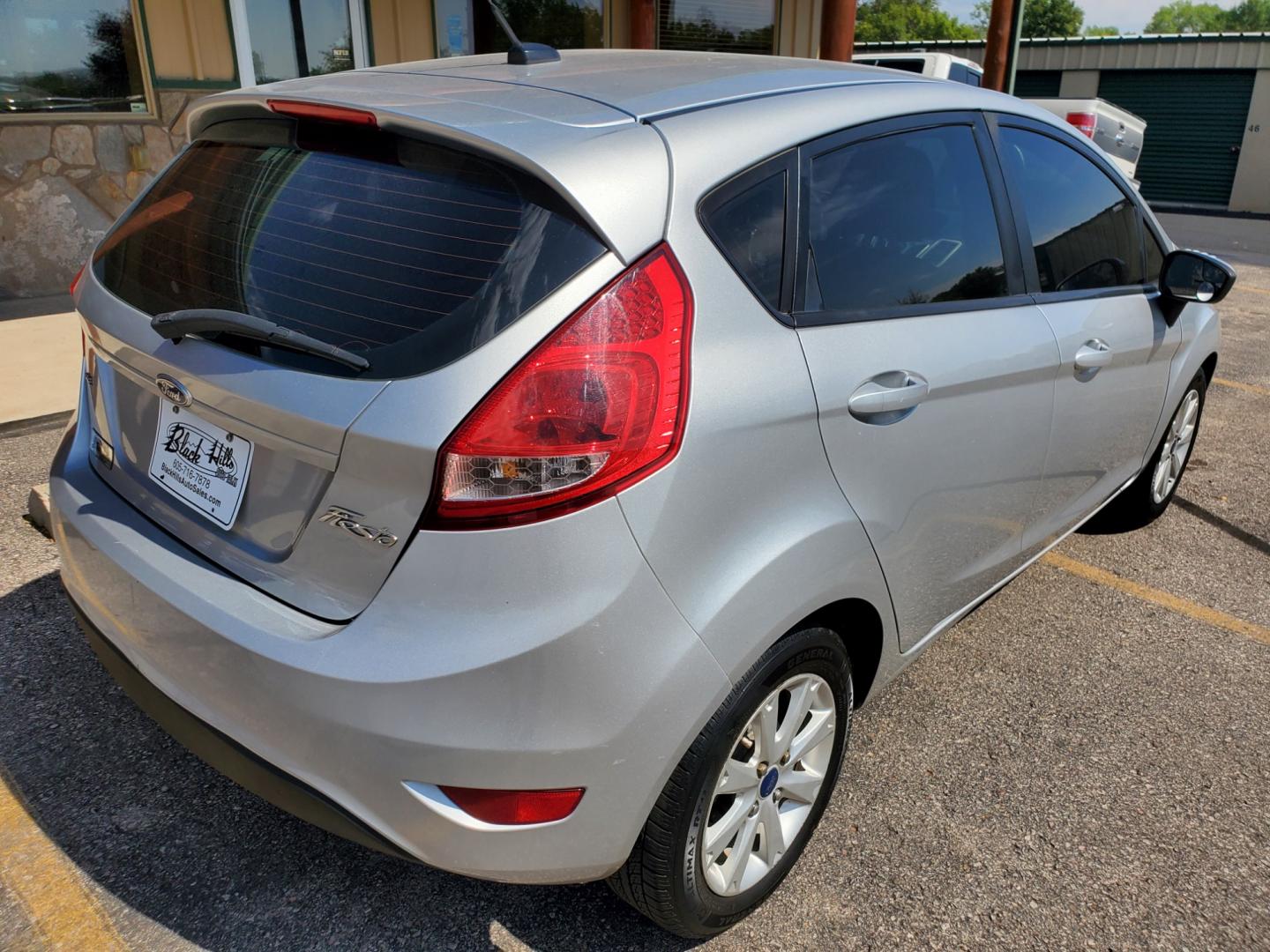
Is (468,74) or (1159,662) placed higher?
(468,74)

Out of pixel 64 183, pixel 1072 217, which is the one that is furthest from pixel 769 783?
pixel 64 183

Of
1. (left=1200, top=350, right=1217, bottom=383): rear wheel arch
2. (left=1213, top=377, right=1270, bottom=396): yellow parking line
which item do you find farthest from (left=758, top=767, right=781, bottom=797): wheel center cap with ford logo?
(left=1213, top=377, right=1270, bottom=396): yellow parking line

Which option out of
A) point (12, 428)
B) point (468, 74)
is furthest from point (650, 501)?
point (12, 428)

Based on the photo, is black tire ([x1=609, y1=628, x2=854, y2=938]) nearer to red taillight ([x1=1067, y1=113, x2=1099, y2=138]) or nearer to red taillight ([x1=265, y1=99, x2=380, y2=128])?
red taillight ([x1=265, y1=99, x2=380, y2=128])

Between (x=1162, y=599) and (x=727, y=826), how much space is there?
2439mm

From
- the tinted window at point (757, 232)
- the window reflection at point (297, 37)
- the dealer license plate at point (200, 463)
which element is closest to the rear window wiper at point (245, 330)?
the dealer license plate at point (200, 463)

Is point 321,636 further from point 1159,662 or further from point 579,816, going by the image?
point 1159,662

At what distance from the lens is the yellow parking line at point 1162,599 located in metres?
3.49

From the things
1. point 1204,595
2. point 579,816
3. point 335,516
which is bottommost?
point 1204,595

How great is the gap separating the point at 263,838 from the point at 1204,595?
3.33 metres

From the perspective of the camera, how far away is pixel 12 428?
4.68 meters

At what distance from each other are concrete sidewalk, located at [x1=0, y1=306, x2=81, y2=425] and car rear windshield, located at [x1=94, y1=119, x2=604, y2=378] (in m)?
3.19

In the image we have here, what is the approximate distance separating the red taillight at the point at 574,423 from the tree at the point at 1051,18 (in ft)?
345

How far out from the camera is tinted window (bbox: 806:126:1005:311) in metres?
2.12
